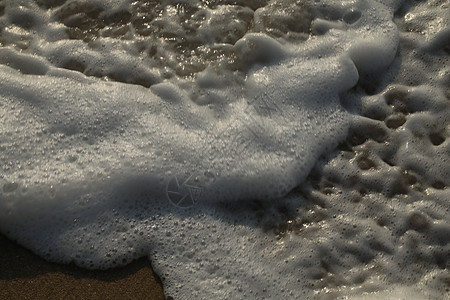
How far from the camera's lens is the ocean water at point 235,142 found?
7.20 ft

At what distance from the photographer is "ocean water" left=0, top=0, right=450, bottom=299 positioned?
2.19 meters

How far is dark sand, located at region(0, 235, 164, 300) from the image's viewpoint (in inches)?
81.5

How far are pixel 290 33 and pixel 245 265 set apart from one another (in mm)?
1398

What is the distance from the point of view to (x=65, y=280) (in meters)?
2.11

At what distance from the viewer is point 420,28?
9.46 feet

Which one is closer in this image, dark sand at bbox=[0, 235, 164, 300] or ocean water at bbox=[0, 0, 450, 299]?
dark sand at bbox=[0, 235, 164, 300]

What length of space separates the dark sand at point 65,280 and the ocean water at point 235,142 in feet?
0.16

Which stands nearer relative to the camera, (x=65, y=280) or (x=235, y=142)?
(x=65, y=280)

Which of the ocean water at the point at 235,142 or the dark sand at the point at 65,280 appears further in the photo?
the ocean water at the point at 235,142

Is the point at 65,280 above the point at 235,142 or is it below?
below

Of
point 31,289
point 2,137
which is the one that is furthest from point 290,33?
point 31,289

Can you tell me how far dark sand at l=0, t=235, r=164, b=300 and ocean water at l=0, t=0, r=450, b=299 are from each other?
0.16ft

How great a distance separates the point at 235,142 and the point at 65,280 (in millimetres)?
1006

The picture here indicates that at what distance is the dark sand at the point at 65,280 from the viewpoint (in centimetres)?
207
